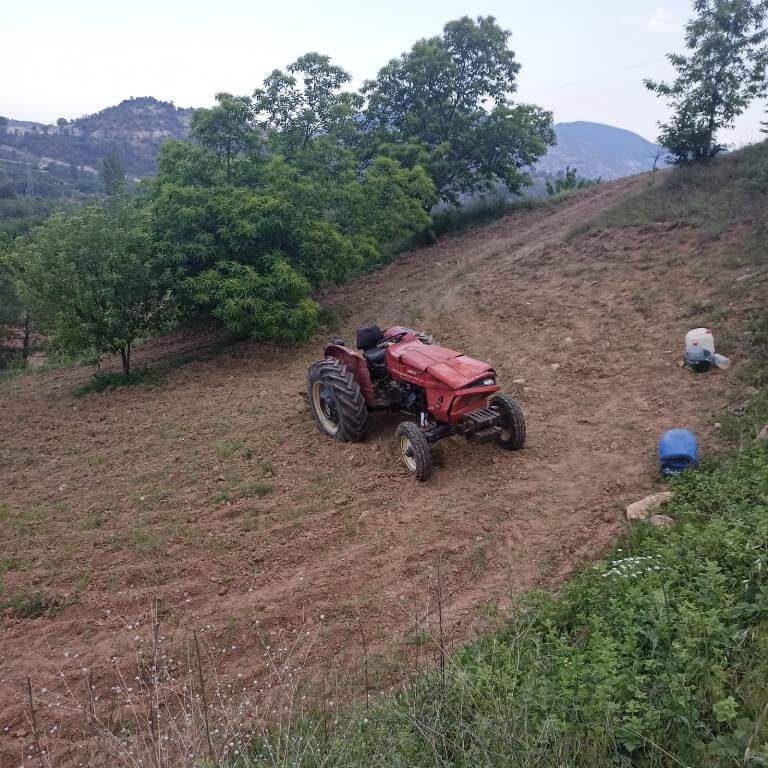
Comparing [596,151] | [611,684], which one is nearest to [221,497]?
[611,684]

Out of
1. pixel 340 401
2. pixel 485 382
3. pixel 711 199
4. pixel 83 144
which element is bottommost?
pixel 340 401

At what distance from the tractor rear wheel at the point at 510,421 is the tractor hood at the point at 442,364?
14.8 inches

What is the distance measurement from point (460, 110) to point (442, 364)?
1398 cm

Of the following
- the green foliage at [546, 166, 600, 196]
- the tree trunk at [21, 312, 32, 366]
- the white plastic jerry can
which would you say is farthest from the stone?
the green foliage at [546, 166, 600, 196]

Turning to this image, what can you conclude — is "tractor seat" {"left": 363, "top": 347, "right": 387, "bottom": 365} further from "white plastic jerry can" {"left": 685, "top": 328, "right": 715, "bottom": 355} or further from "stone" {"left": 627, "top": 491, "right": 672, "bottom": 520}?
"white plastic jerry can" {"left": 685, "top": 328, "right": 715, "bottom": 355}

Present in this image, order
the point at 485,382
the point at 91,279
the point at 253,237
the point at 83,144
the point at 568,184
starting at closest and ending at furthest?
the point at 485,382
the point at 91,279
the point at 253,237
the point at 568,184
the point at 83,144

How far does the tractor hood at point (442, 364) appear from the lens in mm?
5402

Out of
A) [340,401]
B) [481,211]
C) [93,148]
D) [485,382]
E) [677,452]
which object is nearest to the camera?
[677,452]

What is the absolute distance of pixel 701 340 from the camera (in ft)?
22.4

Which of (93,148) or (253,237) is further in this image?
(93,148)

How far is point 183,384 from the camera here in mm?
9898

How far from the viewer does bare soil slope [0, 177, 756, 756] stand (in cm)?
400

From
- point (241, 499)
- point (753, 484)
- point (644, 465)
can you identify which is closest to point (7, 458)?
point (241, 499)

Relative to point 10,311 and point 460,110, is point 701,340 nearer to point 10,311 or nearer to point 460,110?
point 460,110
